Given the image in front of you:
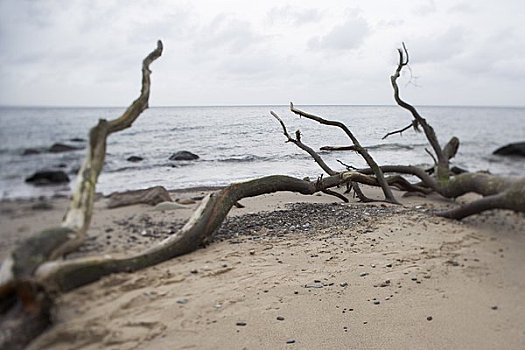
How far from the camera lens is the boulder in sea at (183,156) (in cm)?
147

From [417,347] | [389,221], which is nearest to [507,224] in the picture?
[389,221]

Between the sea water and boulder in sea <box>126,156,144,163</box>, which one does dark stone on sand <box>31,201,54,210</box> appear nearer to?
the sea water

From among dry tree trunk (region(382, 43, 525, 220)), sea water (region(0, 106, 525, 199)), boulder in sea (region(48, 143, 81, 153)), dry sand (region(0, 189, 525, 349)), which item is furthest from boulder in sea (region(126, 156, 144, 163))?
dry tree trunk (region(382, 43, 525, 220))

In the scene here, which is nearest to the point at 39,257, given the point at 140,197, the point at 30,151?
the point at 30,151

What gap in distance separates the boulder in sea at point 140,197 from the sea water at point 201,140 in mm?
19

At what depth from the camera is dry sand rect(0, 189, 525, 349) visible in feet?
3.40

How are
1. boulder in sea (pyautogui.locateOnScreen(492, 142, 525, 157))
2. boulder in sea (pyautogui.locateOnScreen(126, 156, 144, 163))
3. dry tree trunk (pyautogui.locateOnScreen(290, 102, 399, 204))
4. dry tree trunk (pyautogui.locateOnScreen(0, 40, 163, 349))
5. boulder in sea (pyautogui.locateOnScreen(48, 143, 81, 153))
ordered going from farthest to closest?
boulder in sea (pyautogui.locateOnScreen(492, 142, 525, 157)) < dry tree trunk (pyautogui.locateOnScreen(290, 102, 399, 204)) < boulder in sea (pyautogui.locateOnScreen(126, 156, 144, 163)) < boulder in sea (pyautogui.locateOnScreen(48, 143, 81, 153)) < dry tree trunk (pyautogui.locateOnScreen(0, 40, 163, 349))

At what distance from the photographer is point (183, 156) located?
157 cm

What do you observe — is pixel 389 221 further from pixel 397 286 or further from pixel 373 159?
pixel 397 286

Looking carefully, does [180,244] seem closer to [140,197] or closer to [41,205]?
[140,197]

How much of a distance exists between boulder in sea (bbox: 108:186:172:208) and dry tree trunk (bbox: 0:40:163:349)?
3.5 inches

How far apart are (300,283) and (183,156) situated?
4.32 ft

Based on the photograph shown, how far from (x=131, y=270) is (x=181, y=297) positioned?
1.14 feet

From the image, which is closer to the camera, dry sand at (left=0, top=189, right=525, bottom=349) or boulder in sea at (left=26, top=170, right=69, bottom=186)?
boulder in sea at (left=26, top=170, right=69, bottom=186)
